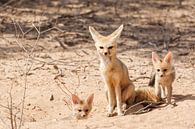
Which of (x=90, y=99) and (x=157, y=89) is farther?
(x=157, y=89)

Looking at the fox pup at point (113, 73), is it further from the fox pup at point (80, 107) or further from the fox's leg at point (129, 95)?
the fox pup at point (80, 107)

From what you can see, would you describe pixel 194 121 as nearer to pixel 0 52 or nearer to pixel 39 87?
pixel 39 87

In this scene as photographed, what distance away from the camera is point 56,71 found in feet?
33.4

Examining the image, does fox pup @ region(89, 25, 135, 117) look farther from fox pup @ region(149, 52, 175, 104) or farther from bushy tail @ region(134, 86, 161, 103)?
fox pup @ region(149, 52, 175, 104)

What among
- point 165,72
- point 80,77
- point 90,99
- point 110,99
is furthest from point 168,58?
point 80,77

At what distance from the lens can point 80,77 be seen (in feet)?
32.5

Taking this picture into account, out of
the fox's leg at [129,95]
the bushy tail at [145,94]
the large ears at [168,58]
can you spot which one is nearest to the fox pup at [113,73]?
the fox's leg at [129,95]

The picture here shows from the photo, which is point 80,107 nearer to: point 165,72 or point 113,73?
point 113,73

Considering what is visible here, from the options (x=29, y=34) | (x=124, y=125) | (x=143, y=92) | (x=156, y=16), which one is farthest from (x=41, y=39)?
(x=124, y=125)

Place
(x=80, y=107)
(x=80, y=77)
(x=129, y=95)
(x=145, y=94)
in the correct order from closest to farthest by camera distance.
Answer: (x=80, y=107), (x=129, y=95), (x=145, y=94), (x=80, y=77)

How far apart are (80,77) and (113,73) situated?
6.03 ft

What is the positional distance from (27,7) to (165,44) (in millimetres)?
3855

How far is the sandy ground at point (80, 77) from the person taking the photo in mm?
7695

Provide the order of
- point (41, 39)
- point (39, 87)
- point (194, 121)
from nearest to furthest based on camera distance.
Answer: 1. point (194, 121)
2. point (39, 87)
3. point (41, 39)
